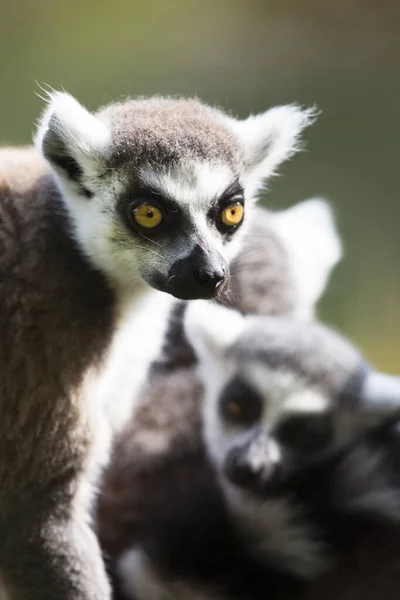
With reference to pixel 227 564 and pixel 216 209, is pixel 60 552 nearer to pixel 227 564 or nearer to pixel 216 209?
pixel 227 564

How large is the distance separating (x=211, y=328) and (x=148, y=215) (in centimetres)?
66

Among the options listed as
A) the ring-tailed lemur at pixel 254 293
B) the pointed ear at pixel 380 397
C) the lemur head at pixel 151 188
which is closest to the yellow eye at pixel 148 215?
the lemur head at pixel 151 188

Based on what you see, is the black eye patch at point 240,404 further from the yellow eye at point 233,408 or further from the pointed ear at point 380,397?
the pointed ear at point 380,397

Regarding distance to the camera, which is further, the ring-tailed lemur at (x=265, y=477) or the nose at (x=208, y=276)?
the ring-tailed lemur at (x=265, y=477)

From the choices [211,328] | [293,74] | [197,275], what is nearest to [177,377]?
[211,328]

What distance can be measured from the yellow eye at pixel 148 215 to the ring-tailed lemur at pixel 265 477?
2.00 ft

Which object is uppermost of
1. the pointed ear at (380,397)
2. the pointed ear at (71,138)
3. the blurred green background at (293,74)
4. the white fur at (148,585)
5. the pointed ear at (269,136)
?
the blurred green background at (293,74)

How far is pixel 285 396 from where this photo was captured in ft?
6.81

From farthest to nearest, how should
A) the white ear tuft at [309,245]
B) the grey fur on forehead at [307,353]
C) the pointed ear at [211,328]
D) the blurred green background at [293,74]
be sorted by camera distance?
the blurred green background at [293,74] → the white ear tuft at [309,245] → the pointed ear at [211,328] → the grey fur on forehead at [307,353]

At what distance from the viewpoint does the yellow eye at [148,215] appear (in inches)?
63.8

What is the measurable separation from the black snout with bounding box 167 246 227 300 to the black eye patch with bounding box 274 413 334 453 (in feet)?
1.90

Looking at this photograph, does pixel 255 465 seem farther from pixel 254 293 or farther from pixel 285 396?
pixel 254 293

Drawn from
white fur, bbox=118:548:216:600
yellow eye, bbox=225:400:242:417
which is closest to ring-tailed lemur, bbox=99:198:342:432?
yellow eye, bbox=225:400:242:417

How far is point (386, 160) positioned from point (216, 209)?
105 inches
